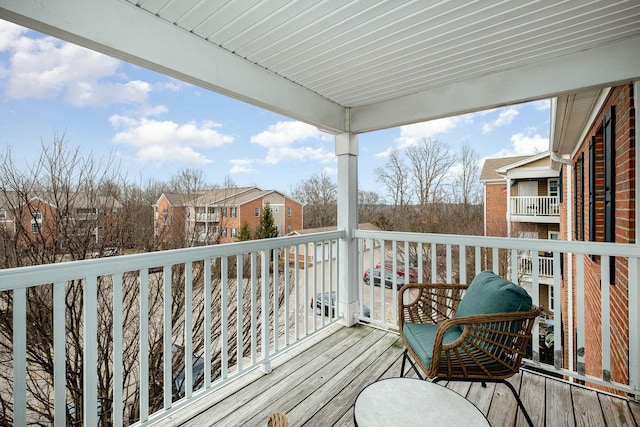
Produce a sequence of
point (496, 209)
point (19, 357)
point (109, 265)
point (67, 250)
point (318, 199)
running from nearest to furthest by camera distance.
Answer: point (19, 357), point (109, 265), point (67, 250), point (496, 209), point (318, 199)

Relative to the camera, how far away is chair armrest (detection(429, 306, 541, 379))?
5.41 feet

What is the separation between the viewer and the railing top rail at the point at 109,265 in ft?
4.29

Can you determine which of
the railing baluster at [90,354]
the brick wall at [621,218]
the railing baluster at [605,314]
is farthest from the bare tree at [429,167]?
the railing baluster at [90,354]

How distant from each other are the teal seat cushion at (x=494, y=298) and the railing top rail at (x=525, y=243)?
2.03ft

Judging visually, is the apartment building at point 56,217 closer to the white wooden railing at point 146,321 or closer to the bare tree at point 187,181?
the white wooden railing at point 146,321

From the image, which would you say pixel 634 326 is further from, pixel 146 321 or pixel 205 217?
pixel 205 217

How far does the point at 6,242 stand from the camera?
3.37m

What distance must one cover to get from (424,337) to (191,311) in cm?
150

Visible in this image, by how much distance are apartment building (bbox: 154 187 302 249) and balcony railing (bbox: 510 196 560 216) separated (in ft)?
9.56

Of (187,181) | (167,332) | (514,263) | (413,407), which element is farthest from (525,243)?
(187,181)

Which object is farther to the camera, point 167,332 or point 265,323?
point 265,323

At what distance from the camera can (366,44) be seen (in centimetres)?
211

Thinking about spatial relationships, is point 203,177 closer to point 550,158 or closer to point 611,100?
point 611,100

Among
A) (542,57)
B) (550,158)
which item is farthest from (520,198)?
(542,57)
